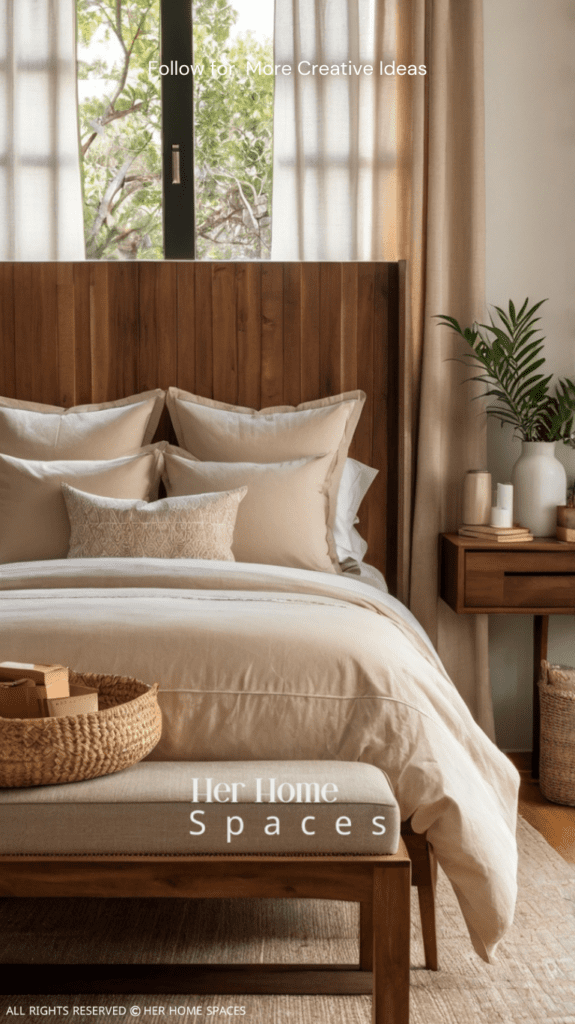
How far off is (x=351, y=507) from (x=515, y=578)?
0.59 metres

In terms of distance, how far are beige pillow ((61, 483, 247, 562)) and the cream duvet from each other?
2.05 feet

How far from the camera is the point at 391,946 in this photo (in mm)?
1330

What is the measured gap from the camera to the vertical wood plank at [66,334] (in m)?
3.26

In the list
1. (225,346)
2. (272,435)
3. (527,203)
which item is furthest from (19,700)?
(527,203)

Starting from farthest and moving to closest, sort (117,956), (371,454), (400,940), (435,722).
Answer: (371,454) → (117,956) → (435,722) → (400,940)

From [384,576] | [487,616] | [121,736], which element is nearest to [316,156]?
[384,576]

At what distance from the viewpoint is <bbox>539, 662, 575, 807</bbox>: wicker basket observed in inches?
109

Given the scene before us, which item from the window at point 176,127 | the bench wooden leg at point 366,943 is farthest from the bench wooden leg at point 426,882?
the window at point 176,127

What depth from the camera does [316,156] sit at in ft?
10.8

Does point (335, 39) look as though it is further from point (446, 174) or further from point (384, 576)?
point (384, 576)

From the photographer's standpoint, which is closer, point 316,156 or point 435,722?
point 435,722

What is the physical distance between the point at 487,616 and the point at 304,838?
2055mm

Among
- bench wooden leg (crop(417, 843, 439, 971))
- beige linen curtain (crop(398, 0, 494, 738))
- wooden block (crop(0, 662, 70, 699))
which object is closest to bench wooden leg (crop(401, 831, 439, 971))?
bench wooden leg (crop(417, 843, 439, 971))

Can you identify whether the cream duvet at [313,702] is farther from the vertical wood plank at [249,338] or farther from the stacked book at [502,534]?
the vertical wood plank at [249,338]
